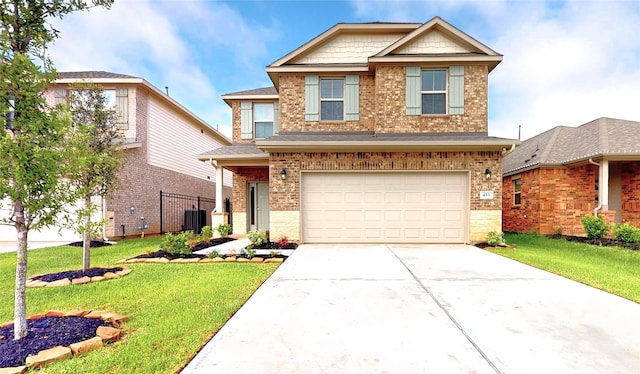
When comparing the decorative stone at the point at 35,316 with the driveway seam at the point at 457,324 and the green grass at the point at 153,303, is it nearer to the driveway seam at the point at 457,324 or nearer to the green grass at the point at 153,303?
the green grass at the point at 153,303

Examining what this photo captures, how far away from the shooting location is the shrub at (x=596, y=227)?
930 cm

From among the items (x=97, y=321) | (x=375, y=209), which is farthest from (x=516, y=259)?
(x=97, y=321)

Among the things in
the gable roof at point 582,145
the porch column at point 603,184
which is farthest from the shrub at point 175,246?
the porch column at point 603,184

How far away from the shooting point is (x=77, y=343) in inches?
110

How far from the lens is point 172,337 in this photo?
300 centimetres

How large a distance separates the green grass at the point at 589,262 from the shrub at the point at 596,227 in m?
0.79

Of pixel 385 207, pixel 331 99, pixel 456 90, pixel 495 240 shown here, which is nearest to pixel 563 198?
pixel 495 240

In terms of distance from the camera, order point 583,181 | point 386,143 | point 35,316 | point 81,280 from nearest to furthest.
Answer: point 35,316, point 81,280, point 386,143, point 583,181

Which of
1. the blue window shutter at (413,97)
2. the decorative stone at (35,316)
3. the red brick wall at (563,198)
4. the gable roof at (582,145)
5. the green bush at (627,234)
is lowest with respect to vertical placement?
the decorative stone at (35,316)

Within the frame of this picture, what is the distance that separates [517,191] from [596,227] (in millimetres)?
4027

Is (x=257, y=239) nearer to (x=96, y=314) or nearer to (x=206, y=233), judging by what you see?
(x=206, y=233)

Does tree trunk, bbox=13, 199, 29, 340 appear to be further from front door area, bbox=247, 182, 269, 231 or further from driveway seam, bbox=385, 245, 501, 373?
front door area, bbox=247, 182, 269, 231

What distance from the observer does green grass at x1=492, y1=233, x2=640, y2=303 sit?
4.94 m

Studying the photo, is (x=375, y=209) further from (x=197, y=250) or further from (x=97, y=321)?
(x=97, y=321)
